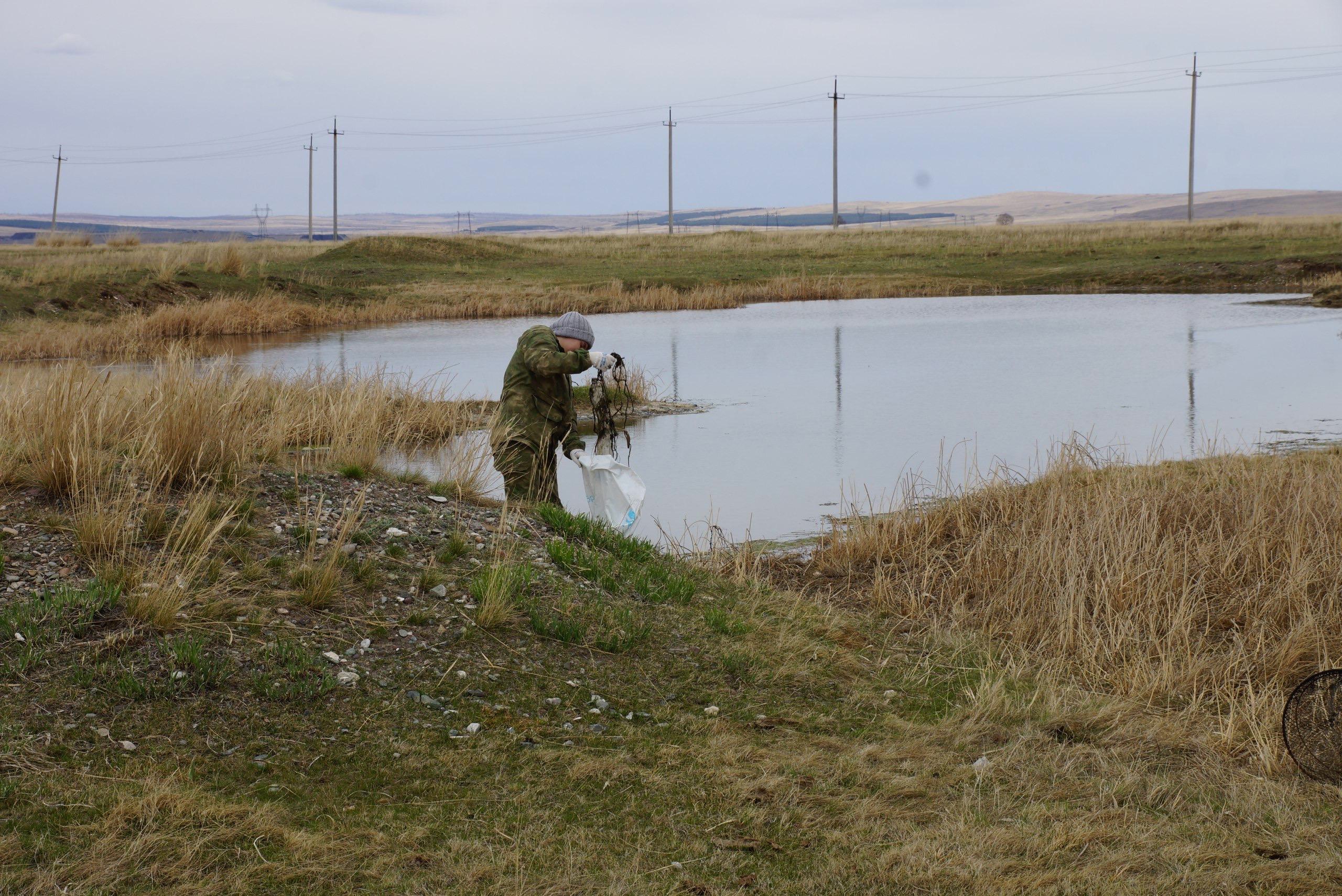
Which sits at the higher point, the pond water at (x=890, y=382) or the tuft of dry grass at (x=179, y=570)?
the pond water at (x=890, y=382)

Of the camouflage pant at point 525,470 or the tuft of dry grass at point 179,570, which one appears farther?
the camouflage pant at point 525,470

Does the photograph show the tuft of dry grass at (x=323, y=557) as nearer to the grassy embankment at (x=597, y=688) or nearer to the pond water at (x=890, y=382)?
the grassy embankment at (x=597, y=688)

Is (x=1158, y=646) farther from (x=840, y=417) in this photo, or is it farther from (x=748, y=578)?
(x=840, y=417)

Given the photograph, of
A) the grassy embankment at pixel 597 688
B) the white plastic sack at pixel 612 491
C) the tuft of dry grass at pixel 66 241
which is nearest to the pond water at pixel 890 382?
the white plastic sack at pixel 612 491

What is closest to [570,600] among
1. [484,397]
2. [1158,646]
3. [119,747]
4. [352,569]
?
[352,569]

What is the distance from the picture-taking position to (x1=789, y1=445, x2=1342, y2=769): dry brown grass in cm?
609

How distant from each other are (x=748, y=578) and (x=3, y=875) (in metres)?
4.92

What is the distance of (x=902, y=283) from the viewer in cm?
4025

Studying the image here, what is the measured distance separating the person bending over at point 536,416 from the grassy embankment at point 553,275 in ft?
26.5

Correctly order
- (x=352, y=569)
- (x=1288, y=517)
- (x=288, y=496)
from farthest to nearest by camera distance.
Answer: (x=1288, y=517) → (x=288, y=496) → (x=352, y=569)

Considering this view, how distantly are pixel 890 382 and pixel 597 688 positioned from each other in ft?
48.1

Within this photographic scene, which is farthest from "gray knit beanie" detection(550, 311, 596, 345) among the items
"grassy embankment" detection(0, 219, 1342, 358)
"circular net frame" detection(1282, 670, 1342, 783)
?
"grassy embankment" detection(0, 219, 1342, 358)

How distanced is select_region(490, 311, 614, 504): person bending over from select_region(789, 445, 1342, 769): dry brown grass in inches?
78.6

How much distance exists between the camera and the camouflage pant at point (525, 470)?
28.1 feet
